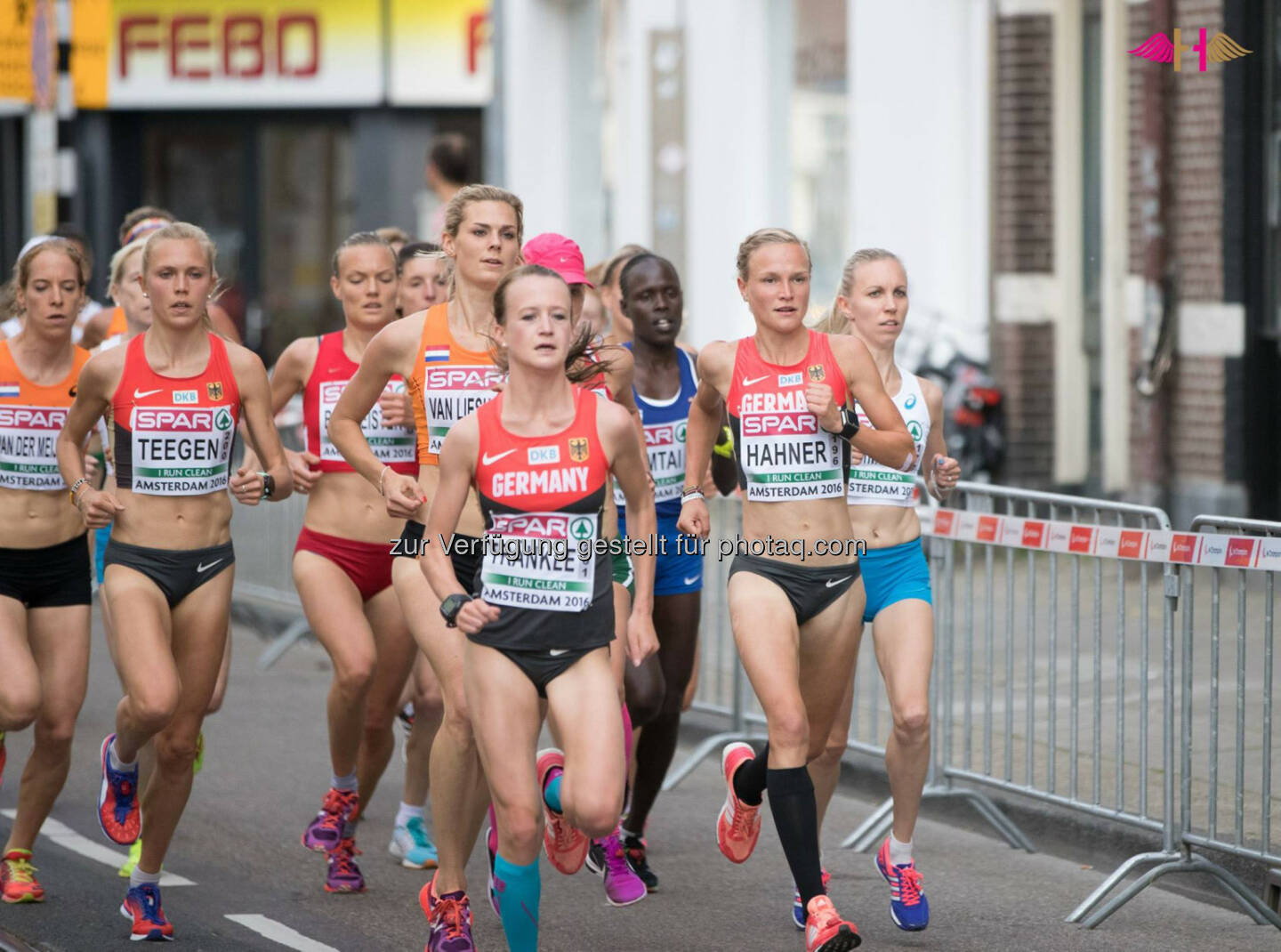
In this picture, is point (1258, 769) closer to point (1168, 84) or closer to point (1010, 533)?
point (1010, 533)

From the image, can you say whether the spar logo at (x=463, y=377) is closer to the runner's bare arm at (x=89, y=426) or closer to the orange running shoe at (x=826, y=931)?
the runner's bare arm at (x=89, y=426)

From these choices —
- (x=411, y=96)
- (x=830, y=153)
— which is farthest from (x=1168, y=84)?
(x=411, y=96)

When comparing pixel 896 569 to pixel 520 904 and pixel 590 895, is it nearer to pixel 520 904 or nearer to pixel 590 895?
pixel 590 895

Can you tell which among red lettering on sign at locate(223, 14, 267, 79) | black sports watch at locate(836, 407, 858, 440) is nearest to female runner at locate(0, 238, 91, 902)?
black sports watch at locate(836, 407, 858, 440)

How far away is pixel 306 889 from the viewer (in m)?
7.40

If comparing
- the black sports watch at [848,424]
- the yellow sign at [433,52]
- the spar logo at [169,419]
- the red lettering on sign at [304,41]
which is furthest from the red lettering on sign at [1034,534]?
the red lettering on sign at [304,41]

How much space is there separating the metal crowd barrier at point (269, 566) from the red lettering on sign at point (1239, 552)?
295 inches

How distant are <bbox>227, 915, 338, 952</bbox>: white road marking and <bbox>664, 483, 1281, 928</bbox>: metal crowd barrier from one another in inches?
95.8

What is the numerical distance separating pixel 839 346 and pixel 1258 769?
2.11 meters

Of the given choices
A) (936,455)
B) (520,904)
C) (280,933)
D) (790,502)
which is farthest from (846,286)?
(280,933)

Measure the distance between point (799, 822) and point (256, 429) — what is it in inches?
91.6

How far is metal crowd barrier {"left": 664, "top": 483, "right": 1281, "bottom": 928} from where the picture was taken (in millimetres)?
6957

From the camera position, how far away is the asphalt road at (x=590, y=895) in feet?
21.9

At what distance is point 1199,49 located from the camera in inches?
536
